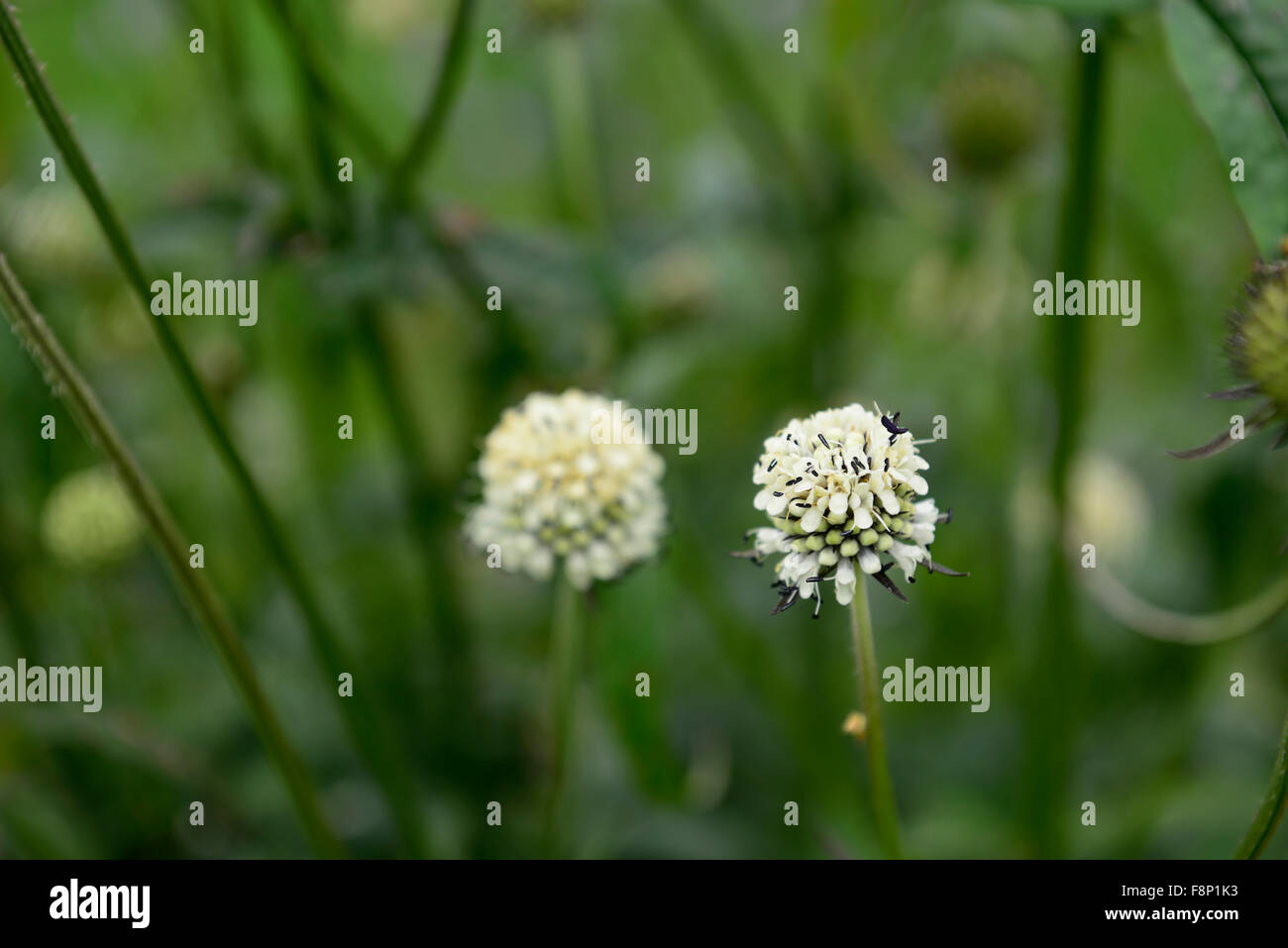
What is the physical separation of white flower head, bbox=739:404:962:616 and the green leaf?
0.33 m

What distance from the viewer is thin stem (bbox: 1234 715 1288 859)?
2.31 ft

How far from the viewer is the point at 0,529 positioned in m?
1.56

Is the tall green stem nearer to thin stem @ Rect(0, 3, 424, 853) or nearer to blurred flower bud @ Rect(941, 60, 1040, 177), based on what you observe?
blurred flower bud @ Rect(941, 60, 1040, 177)

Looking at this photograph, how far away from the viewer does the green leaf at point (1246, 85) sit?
2.67 feet

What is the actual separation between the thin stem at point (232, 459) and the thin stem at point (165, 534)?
0.22ft

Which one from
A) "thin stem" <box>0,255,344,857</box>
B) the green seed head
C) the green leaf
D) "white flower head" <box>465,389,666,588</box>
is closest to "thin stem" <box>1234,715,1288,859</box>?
the green seed head

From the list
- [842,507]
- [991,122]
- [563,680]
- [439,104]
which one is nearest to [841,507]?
[842,507]

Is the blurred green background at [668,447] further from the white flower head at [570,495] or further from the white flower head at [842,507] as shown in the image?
the white flower head at [842,507]

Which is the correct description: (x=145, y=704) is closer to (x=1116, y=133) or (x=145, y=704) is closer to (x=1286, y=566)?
(x=1286, y=566)

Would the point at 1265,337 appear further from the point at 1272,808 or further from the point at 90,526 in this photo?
the point at 90,526

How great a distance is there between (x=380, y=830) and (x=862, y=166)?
1171 millimetres

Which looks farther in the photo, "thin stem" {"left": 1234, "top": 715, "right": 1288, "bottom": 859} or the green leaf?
the green leaf

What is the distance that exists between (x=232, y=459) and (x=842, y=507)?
514 millimetres

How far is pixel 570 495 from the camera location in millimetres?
916
